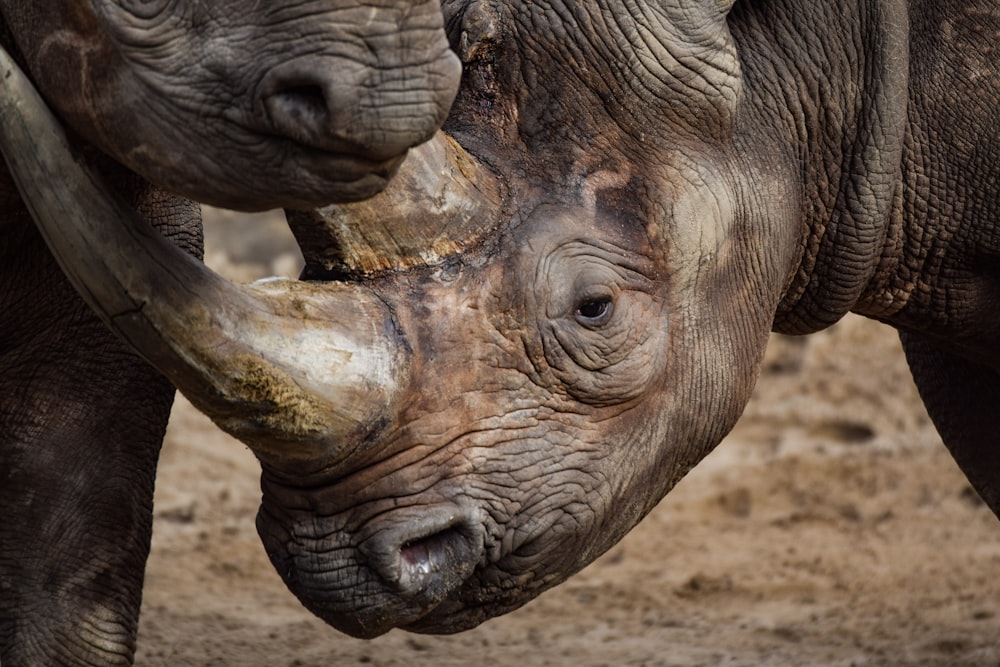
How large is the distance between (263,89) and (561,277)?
126 centimetres

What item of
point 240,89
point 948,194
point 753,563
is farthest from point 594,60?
point 753,563

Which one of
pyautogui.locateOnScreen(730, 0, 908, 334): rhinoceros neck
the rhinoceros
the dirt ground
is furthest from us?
the dirt ground

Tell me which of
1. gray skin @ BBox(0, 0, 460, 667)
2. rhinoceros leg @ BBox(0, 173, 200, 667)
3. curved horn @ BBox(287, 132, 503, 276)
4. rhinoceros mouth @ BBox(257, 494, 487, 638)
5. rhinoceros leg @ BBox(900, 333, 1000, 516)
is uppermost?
gray skin @ BBox(0, 0, 460, 667)

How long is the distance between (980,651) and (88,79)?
12.6 ft

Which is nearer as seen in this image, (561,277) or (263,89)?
(263,89)

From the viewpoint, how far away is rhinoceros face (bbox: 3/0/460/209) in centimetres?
295

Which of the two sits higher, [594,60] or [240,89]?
[240,89]

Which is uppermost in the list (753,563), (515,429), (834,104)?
(834,104)

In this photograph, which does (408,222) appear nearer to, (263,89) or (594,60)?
(594,60)

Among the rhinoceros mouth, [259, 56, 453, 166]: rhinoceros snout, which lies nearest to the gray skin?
[259, 56, 453, 166]: rhinoceros snout

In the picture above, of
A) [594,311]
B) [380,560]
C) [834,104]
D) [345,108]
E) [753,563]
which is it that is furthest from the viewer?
[753,563]

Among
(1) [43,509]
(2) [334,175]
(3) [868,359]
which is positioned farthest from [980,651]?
(2) [334,175]

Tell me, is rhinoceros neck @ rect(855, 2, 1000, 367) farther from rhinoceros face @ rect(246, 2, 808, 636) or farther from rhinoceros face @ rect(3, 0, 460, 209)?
rhinoceros face @ rect(3, 0, 460, 209)

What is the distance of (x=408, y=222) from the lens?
398 cm
